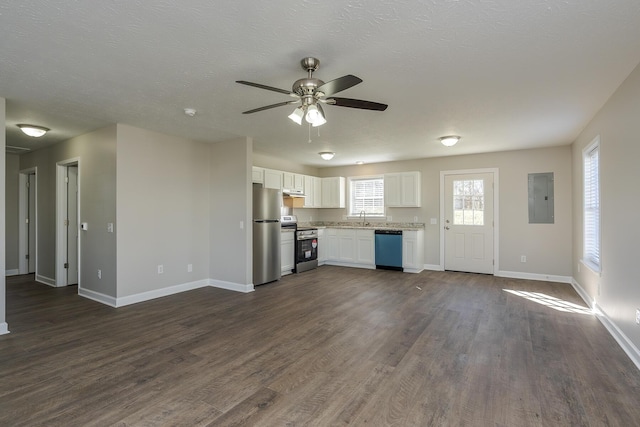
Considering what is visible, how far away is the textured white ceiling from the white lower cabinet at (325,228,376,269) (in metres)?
3.33

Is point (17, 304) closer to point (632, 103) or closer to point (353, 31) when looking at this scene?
point (353, 31)

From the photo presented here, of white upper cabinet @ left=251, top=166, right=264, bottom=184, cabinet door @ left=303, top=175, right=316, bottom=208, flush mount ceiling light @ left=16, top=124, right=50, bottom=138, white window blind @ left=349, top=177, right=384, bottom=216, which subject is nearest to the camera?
flush mount ceiling light @ left=16, top=124, right=50, bottom=138

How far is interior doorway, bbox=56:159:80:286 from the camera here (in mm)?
5328

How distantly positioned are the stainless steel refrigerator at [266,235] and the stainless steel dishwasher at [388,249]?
225 cm

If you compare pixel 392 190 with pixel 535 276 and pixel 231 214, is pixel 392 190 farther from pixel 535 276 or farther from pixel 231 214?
pixel 231 214

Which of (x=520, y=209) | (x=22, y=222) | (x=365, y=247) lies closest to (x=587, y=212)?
(x=520, y=209)

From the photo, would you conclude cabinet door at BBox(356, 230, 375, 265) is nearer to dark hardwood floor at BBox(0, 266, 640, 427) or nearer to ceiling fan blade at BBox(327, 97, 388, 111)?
dark hardwood floor at BBox(0, 266, 640, 427)

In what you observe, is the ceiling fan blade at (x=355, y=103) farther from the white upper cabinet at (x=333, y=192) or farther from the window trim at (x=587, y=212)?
the white upper cabinet at (x=333, y=192)

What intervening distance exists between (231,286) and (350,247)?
2958mm

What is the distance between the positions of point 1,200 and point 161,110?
5.84 ft

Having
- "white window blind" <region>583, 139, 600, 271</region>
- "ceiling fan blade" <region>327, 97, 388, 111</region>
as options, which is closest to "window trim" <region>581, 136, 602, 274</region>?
"white window blind" <region>583, 139, 600, 271</region>

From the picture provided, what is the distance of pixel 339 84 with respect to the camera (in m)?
2.28

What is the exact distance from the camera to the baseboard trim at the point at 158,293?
4.30 metres

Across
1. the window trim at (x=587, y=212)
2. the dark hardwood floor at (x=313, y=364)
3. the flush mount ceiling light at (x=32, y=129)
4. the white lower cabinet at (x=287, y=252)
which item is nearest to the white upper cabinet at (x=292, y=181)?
the white lower cabinet at (x=287, y=252)
